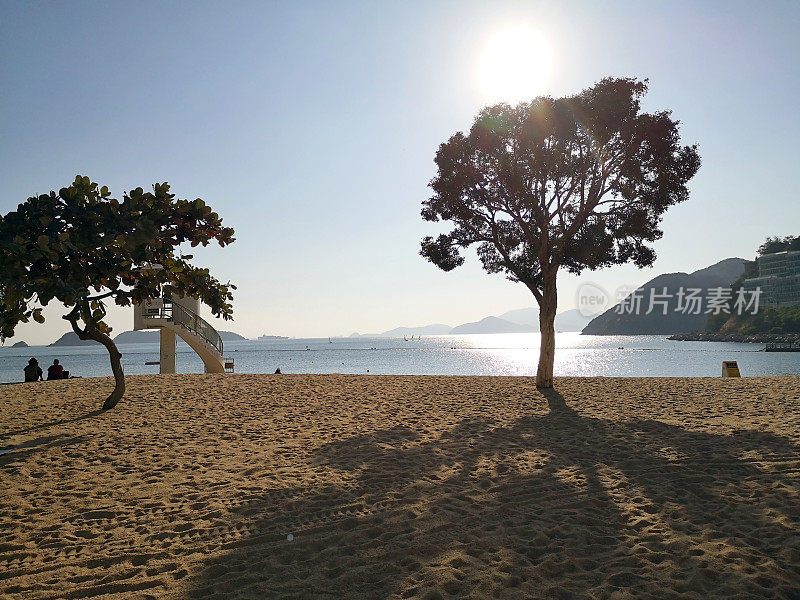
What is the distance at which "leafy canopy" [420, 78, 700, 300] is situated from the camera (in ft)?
56.2

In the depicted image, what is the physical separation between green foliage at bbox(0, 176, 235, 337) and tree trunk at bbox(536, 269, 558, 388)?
11.0 m

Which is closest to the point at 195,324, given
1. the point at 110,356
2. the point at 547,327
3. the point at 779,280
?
the point at 110,356

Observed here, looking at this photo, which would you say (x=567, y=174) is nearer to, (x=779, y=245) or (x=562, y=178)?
(x=562, y=178)

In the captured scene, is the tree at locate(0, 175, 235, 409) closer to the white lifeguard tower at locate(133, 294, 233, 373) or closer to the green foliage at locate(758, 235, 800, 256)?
the white lifeguard tower at locate(133, 294, 233, 373)

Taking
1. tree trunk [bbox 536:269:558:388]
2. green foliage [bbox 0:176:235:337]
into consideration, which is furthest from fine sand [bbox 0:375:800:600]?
tree trunk [bbox 536:269:558:388]

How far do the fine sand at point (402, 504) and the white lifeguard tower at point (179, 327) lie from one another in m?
15.1

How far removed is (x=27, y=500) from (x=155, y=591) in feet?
11.9

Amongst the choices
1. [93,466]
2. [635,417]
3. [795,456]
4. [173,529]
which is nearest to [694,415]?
[635,417]

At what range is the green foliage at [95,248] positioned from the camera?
7.30 meters

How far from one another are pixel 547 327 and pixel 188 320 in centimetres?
1933

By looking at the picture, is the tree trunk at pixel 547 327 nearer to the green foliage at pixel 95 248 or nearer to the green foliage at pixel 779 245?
the green foliage at pixel 95 248

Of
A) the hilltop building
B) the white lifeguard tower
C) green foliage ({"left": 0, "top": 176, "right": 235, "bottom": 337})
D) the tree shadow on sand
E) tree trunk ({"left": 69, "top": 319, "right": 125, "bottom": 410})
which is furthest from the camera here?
the hilltop building

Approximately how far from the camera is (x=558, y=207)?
17984 mm

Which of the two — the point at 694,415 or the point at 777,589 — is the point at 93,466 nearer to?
the point at 777,589
